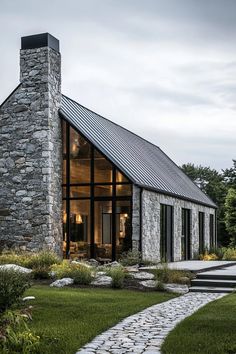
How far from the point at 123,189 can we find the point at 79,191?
1803mm

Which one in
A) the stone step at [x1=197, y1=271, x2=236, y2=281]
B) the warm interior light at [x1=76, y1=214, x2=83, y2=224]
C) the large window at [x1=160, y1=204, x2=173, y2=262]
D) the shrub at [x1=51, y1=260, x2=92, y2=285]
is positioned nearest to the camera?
the shrub at [x1=51, y1=260, x2=92, y2=285]

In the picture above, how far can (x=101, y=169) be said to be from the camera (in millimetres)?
20422

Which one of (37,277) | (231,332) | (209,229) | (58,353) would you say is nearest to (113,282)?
(37,277)

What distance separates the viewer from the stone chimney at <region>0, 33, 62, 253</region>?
20016 millimetres

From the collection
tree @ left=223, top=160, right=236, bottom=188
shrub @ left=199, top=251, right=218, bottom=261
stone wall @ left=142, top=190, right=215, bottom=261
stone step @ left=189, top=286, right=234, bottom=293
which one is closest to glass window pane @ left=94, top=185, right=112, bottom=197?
stone wall @ left=142, top=190, right=215, bottom=261

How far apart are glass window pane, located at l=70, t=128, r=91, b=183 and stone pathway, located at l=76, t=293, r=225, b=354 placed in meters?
9.20

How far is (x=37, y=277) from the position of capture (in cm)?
1549

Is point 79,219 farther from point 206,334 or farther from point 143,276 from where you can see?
point 206,334

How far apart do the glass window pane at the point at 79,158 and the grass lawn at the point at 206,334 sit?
34.6 ft

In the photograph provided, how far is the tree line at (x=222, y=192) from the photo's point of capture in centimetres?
3806

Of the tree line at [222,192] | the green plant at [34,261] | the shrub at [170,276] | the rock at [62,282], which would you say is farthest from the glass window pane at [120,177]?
the tree line at [222,192]

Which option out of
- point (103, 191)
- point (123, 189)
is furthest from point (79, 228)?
point (123, 189)

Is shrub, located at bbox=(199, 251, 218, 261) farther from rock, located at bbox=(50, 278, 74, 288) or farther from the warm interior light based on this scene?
rock, located at bbox=(50, 278, 74, 288)

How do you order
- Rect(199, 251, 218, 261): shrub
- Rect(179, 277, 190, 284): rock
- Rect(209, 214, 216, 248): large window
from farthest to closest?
Rect(209, 214, 216, 248): large window → Rect(199, 251, 218, 261): shrub → Rect(179, 277, 190, 284): rock
